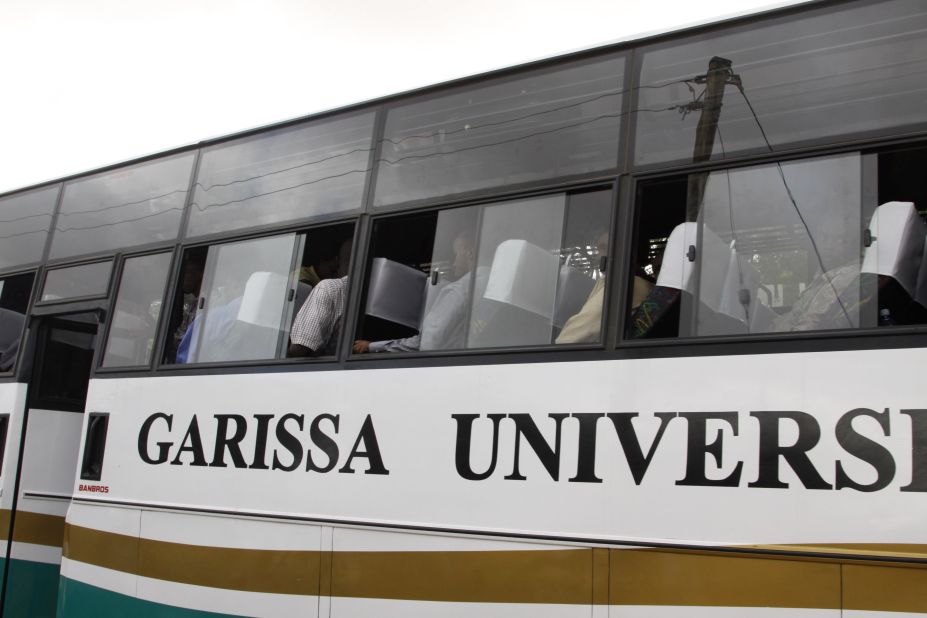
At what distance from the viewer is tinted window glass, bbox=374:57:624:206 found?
4.24 m

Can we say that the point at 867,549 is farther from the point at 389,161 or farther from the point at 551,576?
the point at 389,161

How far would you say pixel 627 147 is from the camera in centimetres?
406

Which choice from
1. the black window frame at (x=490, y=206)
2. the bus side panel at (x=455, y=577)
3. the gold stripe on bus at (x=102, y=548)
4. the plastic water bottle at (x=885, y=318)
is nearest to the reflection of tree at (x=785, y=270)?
the plastic water bottle at (x=885, y=318)

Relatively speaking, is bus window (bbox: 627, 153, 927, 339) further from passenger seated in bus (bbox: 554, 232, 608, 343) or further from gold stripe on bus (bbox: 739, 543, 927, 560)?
gold stripe on bus (bbox: 739, 543, 927, 560)

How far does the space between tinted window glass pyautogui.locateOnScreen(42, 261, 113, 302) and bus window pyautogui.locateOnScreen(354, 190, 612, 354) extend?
2.47 m

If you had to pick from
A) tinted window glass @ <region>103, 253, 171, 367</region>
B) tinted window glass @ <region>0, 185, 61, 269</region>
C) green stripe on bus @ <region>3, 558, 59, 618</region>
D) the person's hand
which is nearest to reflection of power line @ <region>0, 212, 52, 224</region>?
tinted window glass @ <region>0, 185, 61, 269</region>

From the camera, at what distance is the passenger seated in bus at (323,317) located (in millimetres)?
4828

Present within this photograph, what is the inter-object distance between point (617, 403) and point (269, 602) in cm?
223

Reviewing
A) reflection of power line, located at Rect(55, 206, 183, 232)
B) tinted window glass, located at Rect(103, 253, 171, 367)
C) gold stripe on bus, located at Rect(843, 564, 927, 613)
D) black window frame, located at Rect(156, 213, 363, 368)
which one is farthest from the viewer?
reflection of power line, located at Rect(55, 206, 183, 232)

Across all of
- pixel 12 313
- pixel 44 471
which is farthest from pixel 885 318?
pixel 12 313

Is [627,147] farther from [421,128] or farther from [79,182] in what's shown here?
[79,182]

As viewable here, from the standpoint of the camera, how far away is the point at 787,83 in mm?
3760

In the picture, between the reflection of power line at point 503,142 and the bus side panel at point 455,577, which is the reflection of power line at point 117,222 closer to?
the reflection of power line at point 503,142

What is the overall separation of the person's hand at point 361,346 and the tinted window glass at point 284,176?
78 cm
